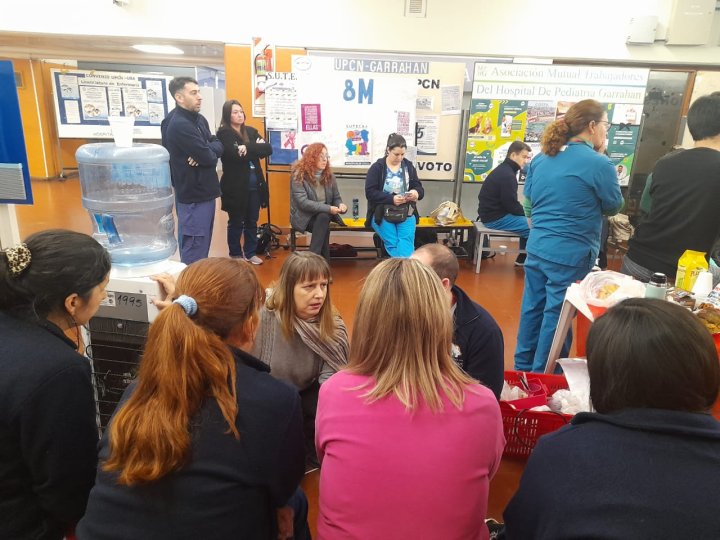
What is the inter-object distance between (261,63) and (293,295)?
451 cm

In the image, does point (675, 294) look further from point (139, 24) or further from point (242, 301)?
point (139, 24)

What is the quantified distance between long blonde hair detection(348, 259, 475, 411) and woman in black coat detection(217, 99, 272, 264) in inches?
153

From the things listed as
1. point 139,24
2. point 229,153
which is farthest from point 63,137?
point 229,153

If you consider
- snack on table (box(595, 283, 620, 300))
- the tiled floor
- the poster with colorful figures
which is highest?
the poster with colorful figures

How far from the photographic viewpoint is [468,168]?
5750 mm

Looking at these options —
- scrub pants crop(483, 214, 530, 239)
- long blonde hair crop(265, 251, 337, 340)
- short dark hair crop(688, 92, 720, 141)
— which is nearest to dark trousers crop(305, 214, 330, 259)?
scrub pants crop(483, 214, 530, 239)

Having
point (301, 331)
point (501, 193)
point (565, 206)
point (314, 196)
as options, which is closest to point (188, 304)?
point (301, 331)

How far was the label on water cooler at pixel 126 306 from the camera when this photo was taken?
1833 mm

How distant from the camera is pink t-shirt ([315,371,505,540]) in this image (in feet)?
3.36

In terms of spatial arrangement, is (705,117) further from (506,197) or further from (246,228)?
(246,228)

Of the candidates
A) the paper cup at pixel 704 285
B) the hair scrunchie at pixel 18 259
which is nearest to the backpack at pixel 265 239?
the hair scrunchie at pixel 18 259

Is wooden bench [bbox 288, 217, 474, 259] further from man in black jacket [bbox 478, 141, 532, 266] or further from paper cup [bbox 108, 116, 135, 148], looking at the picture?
paper cup [bbox 108, 116, 135, 148]

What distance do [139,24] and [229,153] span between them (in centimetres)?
230

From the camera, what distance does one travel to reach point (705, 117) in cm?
217
